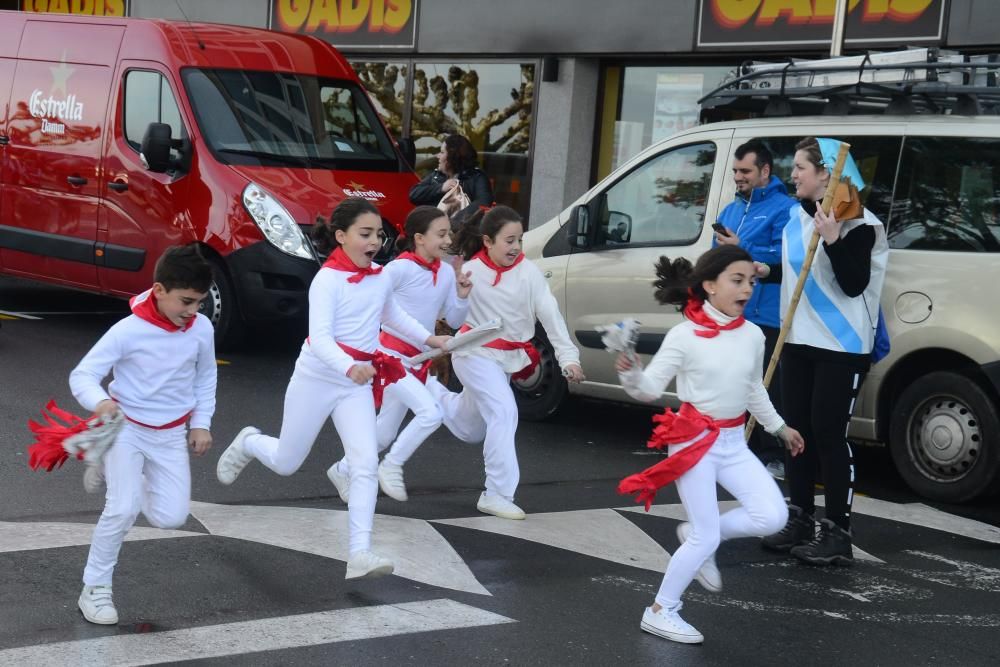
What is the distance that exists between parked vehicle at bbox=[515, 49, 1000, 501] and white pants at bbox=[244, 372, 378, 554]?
285 cm

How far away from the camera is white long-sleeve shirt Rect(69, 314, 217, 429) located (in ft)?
16.6

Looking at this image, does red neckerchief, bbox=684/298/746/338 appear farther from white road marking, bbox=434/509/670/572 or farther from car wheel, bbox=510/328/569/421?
car wheel, bbox=510/328/569/421

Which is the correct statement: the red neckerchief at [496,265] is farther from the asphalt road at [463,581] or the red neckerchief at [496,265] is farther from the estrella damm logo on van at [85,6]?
the estrella damm logo on van at [85,6]

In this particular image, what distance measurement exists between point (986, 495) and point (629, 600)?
293 cm

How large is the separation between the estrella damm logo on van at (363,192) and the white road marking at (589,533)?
4.77m

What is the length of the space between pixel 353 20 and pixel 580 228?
9532 mm

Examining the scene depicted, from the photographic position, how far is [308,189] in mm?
10750

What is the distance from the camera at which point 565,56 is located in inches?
605

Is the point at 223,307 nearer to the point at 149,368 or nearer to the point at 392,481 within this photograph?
the point at 392,481

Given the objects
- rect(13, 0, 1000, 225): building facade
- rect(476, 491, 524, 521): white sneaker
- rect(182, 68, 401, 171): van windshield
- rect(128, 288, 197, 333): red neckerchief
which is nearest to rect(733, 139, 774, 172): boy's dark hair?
rect(476, 491, 524, 521): white sneaker

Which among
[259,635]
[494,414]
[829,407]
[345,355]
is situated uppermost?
[345,355]

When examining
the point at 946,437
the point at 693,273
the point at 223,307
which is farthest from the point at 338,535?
the point at 223,307

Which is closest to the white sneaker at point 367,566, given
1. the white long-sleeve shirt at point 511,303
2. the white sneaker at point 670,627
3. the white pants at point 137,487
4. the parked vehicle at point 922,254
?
the white pants at point 137,487

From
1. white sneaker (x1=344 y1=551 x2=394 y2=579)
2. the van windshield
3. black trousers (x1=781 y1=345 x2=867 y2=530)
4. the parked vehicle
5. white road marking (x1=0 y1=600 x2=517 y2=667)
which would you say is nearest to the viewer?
white road marking (x1=0 y1=600 x2=517 y2=667)
